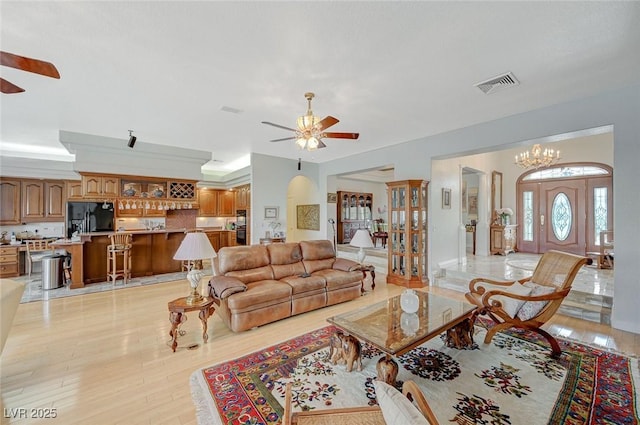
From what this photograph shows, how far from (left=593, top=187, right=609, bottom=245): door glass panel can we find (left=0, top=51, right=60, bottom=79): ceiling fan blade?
10174 mm

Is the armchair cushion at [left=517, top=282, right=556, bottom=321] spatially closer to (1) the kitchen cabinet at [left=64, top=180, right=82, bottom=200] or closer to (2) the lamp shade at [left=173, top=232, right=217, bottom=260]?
(2) the lamp shade at [left=173, top=232, right=217, bottom=260]

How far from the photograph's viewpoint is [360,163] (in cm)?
652

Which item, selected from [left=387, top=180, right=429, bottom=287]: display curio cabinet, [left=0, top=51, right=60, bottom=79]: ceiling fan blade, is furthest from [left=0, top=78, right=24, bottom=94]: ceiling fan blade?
[left=387, top=180, right=429, bottom=287]: display curio cabinet

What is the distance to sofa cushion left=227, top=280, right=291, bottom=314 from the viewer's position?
3.03 meters

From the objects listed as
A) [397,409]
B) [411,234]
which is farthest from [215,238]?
[397,409]

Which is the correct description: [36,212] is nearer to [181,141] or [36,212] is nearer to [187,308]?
[181,141]

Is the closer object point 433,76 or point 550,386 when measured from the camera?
point 550,386

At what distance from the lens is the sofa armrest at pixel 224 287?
3037 millimetres

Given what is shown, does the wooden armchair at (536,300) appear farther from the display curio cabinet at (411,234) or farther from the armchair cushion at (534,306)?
the display curio cabinet at (411,234)

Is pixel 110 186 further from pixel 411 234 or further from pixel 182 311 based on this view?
pixel 411 234

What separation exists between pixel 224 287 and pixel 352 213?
24.5 ft

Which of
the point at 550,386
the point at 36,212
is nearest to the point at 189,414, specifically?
the point at 550,386

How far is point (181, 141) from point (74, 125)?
166 cm

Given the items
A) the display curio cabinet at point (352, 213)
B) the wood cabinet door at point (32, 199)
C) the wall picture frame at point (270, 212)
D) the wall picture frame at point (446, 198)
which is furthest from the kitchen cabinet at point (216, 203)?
the wall picture frame at point (446, 198)
